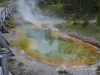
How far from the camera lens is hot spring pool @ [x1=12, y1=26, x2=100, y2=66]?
16263 millimetres

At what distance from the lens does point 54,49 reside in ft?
61.8

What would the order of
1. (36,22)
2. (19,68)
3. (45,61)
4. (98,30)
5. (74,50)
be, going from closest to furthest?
(19,68), (45,61), (74,50), (98,30), (36,22)

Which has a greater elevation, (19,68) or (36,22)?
(19,68)

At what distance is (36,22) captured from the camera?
29.6m

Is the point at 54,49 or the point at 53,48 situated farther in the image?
the point at 53,48

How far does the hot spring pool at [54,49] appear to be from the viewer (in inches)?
640

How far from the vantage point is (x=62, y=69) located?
47.0ft

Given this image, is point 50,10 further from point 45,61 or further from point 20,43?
point 45,61

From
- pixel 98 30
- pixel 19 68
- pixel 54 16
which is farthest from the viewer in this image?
pixel 54 16

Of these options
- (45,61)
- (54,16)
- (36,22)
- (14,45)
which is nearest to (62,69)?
(45,61)

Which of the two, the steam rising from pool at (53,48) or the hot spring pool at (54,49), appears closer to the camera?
the hot spring pool at (54,49)

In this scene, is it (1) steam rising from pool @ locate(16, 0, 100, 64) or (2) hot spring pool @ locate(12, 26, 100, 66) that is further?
(1) steam rising from pool @ locate(16, 0, 100, 64)

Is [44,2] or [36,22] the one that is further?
[44,2]

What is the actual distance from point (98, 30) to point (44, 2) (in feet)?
84.5
